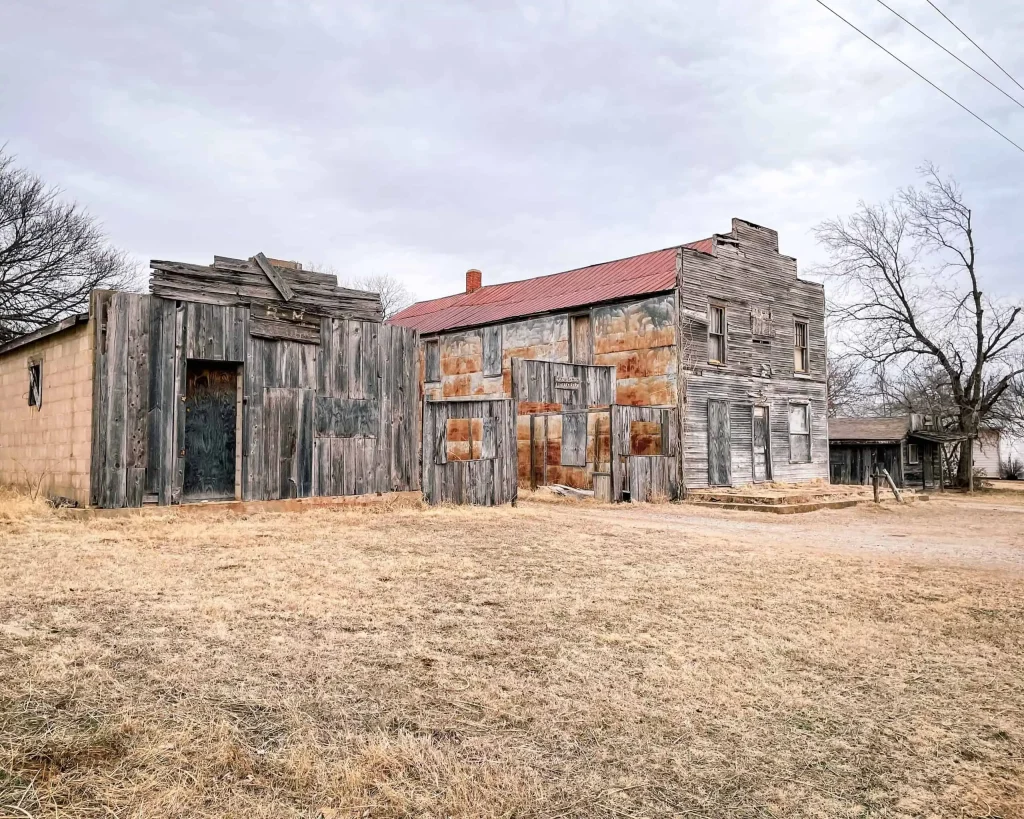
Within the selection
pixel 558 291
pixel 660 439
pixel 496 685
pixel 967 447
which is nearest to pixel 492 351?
pixel 558 291

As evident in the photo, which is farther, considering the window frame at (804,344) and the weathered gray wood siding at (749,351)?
the window frame at (804,344)

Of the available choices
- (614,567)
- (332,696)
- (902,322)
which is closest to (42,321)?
(614,567)

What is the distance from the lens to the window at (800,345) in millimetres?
25375

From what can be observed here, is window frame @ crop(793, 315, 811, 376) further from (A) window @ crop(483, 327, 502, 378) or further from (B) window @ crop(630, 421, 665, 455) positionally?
(A) window @ crop(483, 327, 502, 378)

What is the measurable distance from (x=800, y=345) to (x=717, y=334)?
505cm

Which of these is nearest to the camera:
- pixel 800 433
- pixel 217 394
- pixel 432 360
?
pixel 217 394

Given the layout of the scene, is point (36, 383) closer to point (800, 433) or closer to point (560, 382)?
point (560, 382)

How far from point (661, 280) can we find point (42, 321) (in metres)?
20.5

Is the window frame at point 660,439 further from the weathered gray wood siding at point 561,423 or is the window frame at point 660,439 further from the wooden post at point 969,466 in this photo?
the wooden post at point 969,466

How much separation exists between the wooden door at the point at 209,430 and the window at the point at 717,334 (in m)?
14.6

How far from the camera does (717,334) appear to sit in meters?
22.4

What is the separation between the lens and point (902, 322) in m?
33.4

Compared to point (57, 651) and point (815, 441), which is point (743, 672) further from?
point (815, 441)

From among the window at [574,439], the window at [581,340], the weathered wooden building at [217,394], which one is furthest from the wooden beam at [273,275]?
the window at [581,340]
